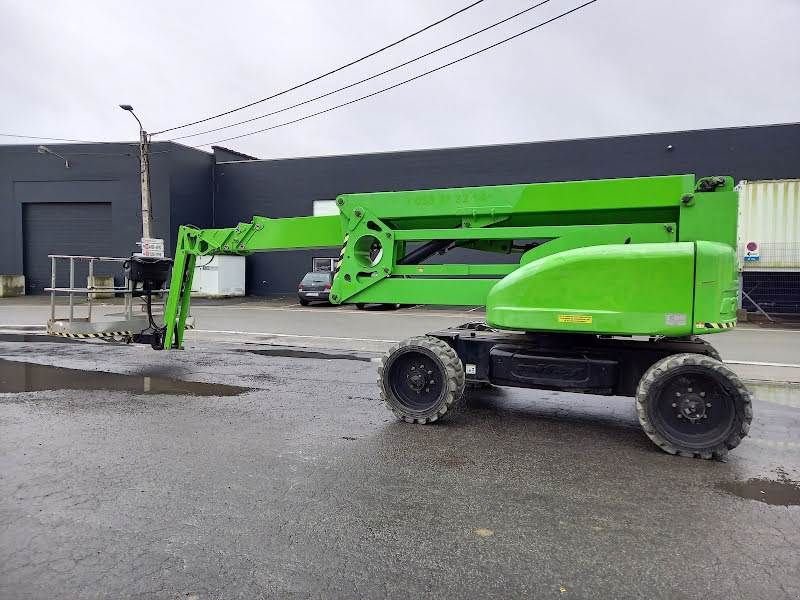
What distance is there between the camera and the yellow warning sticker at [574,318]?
5.13 meters

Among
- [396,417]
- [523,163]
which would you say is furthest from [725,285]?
[523,163]

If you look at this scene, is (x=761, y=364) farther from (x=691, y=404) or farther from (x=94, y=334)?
(x=94, y=334)

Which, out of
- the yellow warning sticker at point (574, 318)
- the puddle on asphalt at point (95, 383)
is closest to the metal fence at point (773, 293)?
the yellow warning sticker at point (574, 318)

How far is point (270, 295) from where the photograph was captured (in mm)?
31219

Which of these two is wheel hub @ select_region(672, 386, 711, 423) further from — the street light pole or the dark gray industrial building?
the dark gray industrial building

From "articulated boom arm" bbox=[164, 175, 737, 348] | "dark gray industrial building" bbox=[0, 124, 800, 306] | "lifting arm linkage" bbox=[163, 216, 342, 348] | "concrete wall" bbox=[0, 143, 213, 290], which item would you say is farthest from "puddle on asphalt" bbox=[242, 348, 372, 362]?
"concrete wall" bbox=[0, 143, 213, 290]

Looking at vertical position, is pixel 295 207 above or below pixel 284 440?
above

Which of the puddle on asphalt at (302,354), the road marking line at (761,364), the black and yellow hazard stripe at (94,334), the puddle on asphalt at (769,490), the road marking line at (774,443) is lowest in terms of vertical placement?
the puddle on asphalt at (769,490)

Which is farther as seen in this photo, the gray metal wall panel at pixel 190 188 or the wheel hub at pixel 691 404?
the gray metal wall panel at pixel 190 188

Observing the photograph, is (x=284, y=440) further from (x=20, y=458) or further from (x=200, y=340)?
(x=200, y=340)

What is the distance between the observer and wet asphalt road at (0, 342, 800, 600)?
295 centimetres

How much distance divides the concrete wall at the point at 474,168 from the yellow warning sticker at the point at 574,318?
867 inches

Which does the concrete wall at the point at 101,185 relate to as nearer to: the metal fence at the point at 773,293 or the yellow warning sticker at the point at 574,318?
the metal fence at the point at 773,293

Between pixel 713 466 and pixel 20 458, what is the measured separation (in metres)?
5.70
